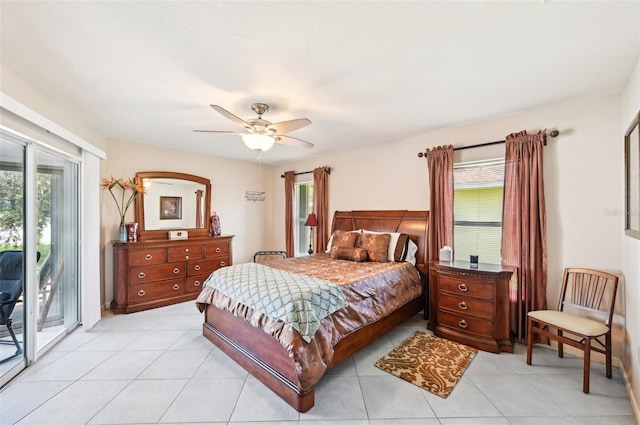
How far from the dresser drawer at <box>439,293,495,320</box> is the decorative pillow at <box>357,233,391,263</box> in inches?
33.3

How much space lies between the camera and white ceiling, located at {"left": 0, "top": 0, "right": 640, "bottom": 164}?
1473 mm

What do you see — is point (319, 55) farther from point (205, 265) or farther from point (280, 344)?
point (205, 265)

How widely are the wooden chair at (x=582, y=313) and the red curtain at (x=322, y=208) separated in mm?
3068

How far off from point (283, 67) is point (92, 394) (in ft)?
9.55

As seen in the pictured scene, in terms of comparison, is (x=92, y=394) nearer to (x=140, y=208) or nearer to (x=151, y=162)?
(x=140, y=208)

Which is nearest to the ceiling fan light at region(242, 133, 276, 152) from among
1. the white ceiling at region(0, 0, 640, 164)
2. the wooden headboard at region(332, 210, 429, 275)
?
the white ceiling at region(0, 0, 640, 164)

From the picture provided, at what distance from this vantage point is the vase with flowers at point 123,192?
151 inches

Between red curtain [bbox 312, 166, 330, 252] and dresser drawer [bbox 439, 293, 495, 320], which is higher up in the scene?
red curtain [bbox 312, 166, 330, 252]

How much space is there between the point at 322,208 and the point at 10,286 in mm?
3841

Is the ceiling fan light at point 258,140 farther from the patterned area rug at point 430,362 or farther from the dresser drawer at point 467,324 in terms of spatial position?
the dresser drawer at point 467,324

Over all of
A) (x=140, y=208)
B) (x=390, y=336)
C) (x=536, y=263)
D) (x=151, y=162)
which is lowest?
(x=390, y=336)

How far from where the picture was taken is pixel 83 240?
313cm

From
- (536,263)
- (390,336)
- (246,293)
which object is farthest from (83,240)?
(536,263)

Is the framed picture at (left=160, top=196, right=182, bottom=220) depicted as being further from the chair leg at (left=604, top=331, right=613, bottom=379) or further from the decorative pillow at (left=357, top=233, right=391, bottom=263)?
the chair leg at (left=604, top=331, right=613, bottom=379)
